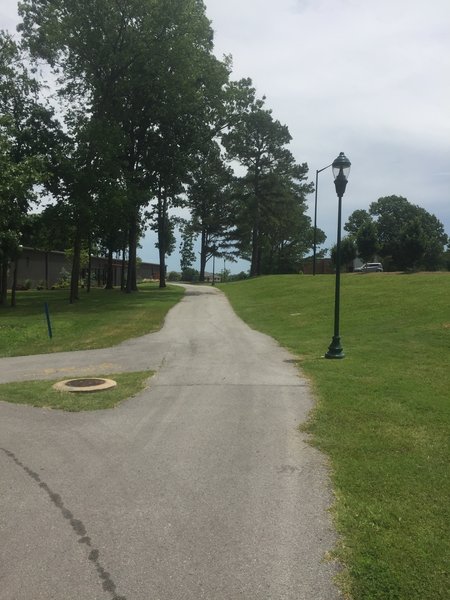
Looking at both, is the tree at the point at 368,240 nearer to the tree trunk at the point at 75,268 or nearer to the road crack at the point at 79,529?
the tree trunk at the point at 75,268

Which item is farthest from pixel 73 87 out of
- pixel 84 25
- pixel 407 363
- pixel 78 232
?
pixel 407 363

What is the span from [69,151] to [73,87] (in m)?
6.15

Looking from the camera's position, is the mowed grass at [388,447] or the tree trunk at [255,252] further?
the tree trunk at [255,252]

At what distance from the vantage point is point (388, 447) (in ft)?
18.9

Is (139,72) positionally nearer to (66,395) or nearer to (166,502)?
(66,395)

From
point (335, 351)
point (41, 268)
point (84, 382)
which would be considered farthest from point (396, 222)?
point (84, 382)

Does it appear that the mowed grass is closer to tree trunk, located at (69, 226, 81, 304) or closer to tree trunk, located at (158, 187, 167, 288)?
tree trunk, located at (69, 226, 81, 304)

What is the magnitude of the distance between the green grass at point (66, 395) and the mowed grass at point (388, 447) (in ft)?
10.3

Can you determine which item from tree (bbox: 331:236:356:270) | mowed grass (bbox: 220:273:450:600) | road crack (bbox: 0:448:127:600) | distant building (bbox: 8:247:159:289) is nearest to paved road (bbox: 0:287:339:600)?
road crack (bbox: 0:448:127:600)

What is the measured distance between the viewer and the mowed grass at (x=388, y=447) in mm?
3455

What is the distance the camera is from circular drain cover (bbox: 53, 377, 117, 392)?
8.94 m

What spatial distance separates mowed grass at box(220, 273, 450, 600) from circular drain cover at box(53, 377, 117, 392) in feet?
11.9

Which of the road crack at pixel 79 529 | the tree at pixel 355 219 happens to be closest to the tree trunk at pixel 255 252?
the tree at pixel 355 219

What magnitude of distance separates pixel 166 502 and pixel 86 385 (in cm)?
521
